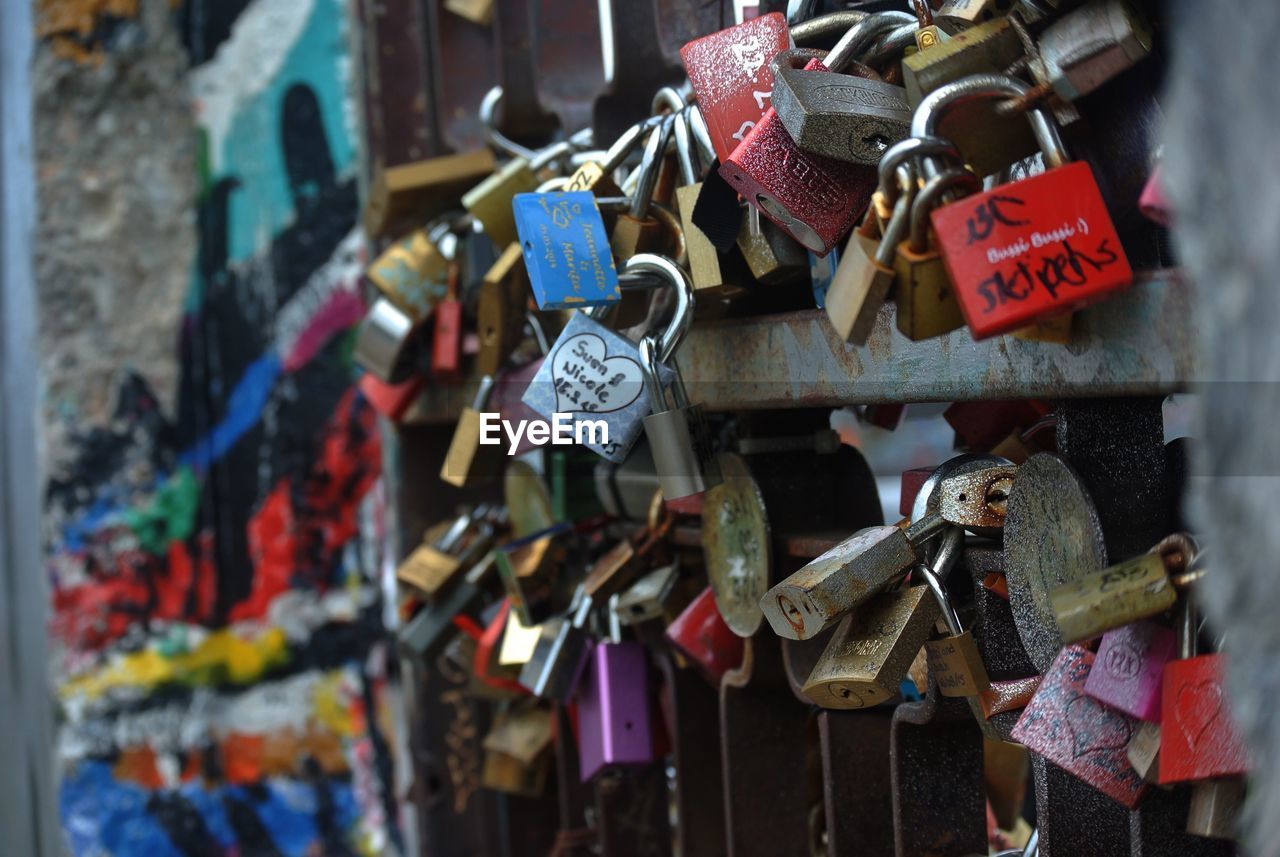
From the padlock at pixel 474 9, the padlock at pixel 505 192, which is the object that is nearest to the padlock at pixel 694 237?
the padlock at pixel 505 192

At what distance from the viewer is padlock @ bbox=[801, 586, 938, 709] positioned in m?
0.61

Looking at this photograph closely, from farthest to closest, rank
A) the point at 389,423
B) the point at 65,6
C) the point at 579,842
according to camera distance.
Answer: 1. the point at 65,6
2. the point at 389,423
3. the point at 579,842

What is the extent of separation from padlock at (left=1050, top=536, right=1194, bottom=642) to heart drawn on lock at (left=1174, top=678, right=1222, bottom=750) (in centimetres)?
3

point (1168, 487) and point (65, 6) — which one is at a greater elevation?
point (65, 6)

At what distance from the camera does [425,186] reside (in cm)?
119

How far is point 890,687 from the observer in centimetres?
61

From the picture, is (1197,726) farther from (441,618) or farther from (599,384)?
(441,618)

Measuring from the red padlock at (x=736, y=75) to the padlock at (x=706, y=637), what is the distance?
336mm

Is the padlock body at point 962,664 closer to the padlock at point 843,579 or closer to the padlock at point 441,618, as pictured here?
the padlock at point 843,579

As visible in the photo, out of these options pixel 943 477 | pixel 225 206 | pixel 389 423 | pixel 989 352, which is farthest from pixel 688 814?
pixel 225 206

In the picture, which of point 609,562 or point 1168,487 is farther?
point 609,562

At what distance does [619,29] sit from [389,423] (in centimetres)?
73

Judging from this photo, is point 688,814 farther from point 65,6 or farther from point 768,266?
point 65,6

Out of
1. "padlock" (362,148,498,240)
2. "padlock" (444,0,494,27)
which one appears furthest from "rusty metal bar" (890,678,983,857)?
"padlock" (444,0,494,27)
